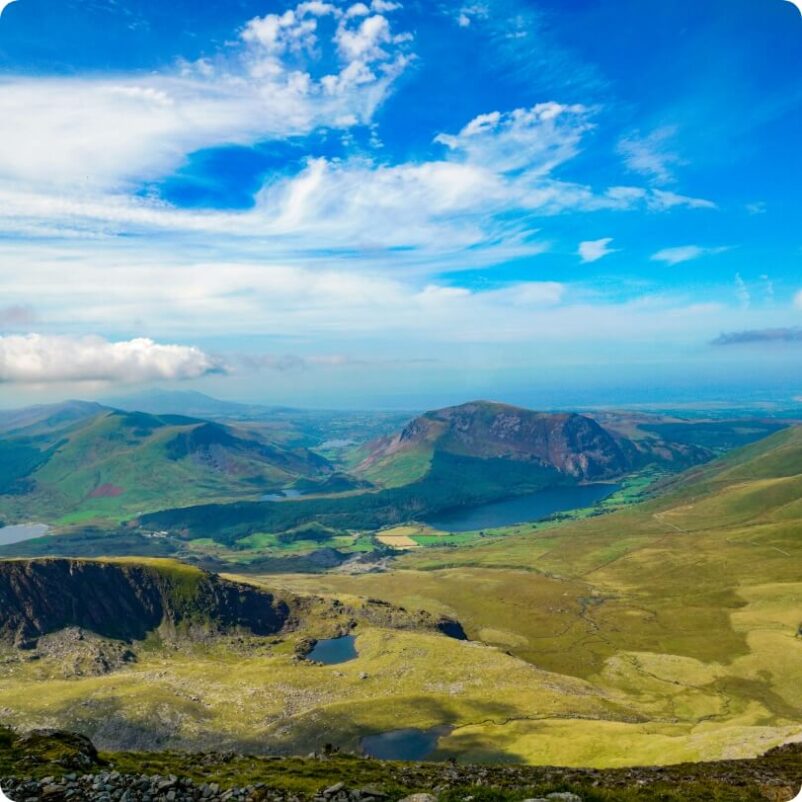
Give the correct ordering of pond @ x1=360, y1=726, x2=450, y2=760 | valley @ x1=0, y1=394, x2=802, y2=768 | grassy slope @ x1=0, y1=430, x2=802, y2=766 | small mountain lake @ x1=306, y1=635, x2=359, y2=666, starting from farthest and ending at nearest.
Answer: small mountain lake @ x1=306, y1=635, x2=359, y2=666
valley @ x1=0, y1=394, x2=802, y2=768
pond @ x1=360, y1=726, x2=450, y2=760
grassy slope @ x1=0, y1=430, x2=802, y2=766

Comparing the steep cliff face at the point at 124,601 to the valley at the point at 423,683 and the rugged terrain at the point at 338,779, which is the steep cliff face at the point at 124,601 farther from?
Answer: the rugged terrain at the point at 338,779

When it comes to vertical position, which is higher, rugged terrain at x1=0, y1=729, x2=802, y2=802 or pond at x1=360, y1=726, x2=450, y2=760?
rugged terrain at x1=0, y1=729, x2=802, y2=802

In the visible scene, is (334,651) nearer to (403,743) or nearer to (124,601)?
(124,601)

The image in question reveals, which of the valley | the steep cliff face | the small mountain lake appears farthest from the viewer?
the small mountain lake

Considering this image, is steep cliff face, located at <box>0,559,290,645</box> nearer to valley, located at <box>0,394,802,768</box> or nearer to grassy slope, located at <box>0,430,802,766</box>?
valley, located at <box>0,394,802,768</box>

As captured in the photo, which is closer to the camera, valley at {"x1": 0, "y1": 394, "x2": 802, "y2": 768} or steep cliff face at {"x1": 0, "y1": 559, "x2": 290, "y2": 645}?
valley at {"x1": 0, "y1": 394, "x2": 802, "y2": 768}

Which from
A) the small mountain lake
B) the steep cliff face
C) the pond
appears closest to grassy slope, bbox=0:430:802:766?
the pond

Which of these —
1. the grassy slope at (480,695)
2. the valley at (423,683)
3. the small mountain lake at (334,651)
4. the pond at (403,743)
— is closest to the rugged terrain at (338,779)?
the grassy slope at (480,695)

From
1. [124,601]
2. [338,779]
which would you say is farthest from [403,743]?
[124,601]
